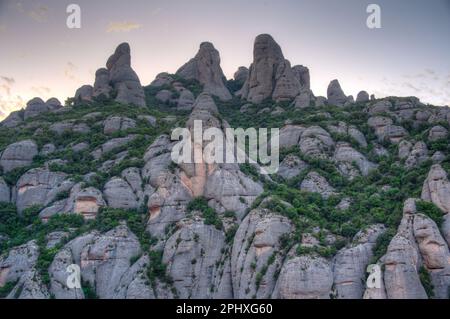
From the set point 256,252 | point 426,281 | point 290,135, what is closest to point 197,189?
point 256,252

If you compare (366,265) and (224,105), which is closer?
(366,265)

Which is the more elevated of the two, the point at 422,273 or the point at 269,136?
the point at 269,136

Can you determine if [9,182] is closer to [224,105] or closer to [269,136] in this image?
[269,136]

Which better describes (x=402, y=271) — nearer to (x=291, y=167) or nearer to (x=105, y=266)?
(x=105, y=266)

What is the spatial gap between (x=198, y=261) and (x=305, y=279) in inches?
470

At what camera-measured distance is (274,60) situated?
348 ft

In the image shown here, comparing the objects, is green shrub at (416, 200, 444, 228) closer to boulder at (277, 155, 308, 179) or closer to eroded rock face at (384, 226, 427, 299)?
eroded rock face at (384, 226, 427, 299)

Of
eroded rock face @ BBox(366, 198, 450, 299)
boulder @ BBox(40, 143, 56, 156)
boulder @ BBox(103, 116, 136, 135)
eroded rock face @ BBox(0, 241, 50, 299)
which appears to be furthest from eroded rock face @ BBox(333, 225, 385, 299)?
boulder @ BBox(40, 143, 56, 156)

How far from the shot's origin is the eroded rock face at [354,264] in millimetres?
50438

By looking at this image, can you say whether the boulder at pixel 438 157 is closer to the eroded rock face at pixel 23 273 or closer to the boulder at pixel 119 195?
the boulder at pixel 119 195

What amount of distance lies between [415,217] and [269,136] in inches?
1293

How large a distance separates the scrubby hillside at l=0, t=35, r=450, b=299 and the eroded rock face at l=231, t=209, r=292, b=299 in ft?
0.40
